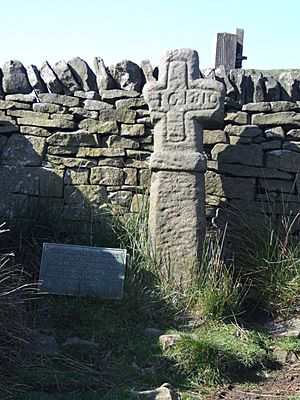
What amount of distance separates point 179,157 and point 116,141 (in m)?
0.97

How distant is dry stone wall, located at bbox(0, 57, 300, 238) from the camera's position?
6.54 m

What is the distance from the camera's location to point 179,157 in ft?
19.3

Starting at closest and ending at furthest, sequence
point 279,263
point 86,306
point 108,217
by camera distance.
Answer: point 86,306, point 279,263, point 108,217

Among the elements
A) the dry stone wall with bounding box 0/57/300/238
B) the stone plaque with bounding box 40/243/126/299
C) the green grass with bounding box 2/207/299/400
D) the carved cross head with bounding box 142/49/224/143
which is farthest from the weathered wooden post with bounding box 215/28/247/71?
the stone plaque with bounding box 40/243/126/299

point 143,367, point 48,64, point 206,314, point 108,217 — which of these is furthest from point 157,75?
point 143,367

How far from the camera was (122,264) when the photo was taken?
18.4ft

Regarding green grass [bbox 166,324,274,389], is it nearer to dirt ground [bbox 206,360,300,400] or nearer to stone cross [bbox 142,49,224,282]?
dirt ground [bbox 206,360,300,400]

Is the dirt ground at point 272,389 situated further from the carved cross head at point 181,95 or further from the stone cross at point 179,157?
the carved cross head at point 181,95

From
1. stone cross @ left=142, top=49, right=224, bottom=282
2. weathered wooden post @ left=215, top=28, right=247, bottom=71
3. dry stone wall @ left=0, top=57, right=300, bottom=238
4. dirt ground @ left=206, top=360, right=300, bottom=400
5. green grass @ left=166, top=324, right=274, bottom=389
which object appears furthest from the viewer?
weathered wooden post @ left=215, top=28, right=247, bottom=71

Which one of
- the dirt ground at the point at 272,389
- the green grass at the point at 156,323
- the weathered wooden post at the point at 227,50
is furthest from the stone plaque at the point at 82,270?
the weathered wooden post at the point at 227,50

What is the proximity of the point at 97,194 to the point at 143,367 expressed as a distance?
2.35 m

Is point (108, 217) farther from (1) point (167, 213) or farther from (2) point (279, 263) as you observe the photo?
(2) point (279, 263)

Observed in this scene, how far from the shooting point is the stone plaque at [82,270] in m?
5.48

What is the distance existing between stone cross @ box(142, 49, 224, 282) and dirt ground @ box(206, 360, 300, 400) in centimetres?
140
